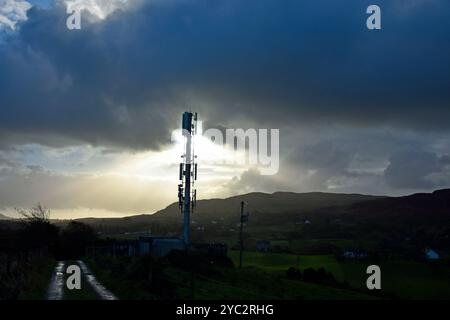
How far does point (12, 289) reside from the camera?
24625 mm

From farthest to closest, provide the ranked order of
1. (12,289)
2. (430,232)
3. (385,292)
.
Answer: (430,232)
(385,292)
(12,289)

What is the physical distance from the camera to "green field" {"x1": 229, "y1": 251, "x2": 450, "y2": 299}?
5409cm

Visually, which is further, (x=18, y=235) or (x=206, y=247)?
(x=18, y=235)

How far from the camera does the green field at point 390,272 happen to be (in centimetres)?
5409

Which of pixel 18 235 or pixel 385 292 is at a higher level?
pixel 18 235

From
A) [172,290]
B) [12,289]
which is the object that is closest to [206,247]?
[172,290]

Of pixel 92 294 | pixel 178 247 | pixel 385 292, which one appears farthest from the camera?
pixel 178 247

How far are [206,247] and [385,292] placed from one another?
24663 mm

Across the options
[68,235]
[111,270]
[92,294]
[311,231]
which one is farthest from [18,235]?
[311,231]

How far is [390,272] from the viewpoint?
7088cm
